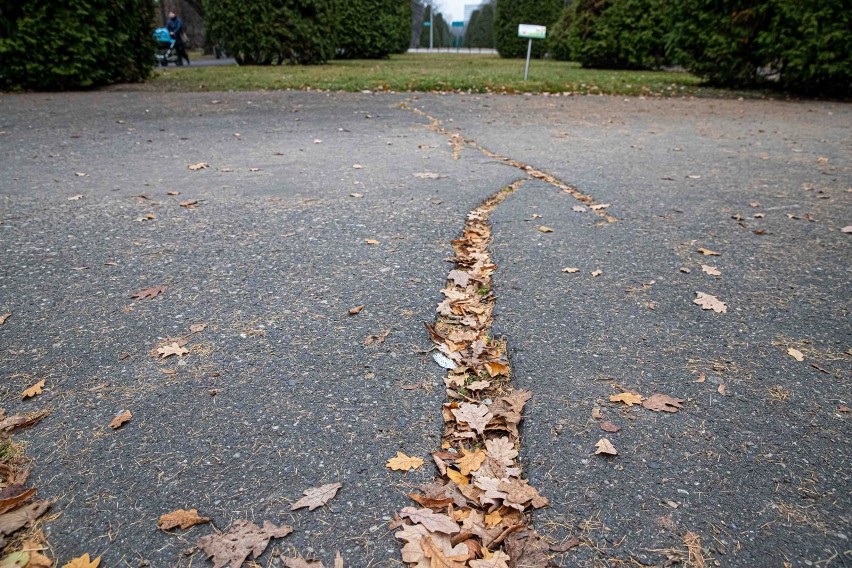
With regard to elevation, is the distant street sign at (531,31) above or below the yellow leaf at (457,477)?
above

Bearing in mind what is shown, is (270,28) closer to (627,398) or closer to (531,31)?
(531,31)

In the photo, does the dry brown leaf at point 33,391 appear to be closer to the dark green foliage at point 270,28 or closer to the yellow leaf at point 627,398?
the yellow leaf at point 627,398

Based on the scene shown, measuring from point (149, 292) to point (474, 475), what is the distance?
1.85 meters

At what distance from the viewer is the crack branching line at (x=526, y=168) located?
399 cm

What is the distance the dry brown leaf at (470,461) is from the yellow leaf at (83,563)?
3.07 ft

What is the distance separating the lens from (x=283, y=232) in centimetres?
340

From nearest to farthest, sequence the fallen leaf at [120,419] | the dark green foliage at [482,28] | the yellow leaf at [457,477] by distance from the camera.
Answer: the yellow leaf at [457,477] < the fallen leaf at [120,419] < the dark green foliage at [482,28]

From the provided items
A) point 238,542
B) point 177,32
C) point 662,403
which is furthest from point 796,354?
point 177,32

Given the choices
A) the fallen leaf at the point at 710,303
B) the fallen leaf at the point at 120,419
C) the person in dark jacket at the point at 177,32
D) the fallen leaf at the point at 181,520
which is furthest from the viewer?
the person in dark jacket at the point at 177,32

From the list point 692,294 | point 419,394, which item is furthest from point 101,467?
point 692,294

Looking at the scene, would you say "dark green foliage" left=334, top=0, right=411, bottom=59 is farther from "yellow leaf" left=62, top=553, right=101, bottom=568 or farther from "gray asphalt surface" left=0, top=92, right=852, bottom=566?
"yellow leaf" left=62, top=553, right=101, bottom=568

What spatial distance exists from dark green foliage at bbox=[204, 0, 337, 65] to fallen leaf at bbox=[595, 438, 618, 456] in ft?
54.2

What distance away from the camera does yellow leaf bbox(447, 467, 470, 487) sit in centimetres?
157

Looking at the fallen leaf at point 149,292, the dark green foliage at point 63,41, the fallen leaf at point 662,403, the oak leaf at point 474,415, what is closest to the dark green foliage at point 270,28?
the dark green foliage at point 63,41
